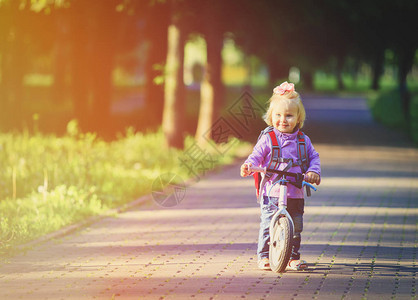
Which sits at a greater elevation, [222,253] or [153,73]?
[153,73]

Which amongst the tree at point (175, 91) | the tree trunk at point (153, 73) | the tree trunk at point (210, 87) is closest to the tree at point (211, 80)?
the tree trunk at point (210, 87)

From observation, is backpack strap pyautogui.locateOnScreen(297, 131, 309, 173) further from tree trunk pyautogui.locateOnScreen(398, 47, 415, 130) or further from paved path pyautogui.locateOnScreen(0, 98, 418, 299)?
tree trunk pyautogui.locateOnScreen(398, 47, 415, 130)

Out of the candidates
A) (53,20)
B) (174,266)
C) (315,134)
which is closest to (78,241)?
(174,266)

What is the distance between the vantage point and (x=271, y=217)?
723cm

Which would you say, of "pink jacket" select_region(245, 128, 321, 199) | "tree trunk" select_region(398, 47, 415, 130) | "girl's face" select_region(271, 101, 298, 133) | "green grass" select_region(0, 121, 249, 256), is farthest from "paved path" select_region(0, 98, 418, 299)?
"tree trunk" select_region(398, 47, 415, 130)

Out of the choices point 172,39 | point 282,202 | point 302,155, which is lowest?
point 282,202

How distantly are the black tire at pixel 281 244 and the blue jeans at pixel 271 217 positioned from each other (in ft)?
0.50

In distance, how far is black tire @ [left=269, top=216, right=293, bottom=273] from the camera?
22.5ft

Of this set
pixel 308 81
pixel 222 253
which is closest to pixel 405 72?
pixel 222 253

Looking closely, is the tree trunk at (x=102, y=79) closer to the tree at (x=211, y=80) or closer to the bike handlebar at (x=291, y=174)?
the tree at (x=211, y=80)

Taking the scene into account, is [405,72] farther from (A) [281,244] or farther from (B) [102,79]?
(A) [281,244]

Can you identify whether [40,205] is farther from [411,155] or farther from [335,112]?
[335,112]

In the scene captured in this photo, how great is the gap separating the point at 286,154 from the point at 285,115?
342 mm

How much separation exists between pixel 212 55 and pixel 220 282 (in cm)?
1412
